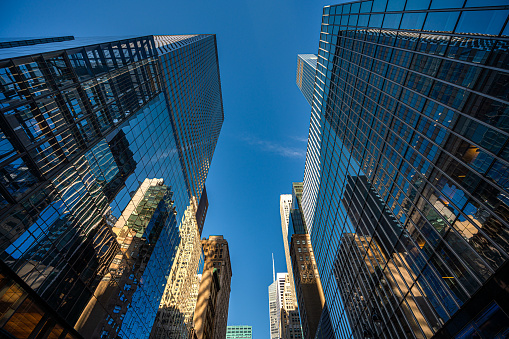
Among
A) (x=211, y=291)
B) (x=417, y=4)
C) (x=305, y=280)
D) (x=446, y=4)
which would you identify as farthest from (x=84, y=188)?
(x=305, y=280)

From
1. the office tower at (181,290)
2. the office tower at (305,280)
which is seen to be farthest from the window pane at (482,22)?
the office tower at (305,280)

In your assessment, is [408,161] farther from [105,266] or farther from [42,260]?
[105,266]

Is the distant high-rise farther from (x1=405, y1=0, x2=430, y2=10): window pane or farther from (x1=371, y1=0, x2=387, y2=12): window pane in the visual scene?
(x1=405, y1=0, x2=430, y2=10): window pane

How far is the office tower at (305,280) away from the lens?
78956 millimetres

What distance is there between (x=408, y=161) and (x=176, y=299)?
1946 inches

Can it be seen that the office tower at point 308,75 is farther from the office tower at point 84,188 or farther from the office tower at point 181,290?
the office tower at point 181,290

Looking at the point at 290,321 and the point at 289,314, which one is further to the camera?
the point at 289,314

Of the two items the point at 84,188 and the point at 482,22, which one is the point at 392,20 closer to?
the point at 482,22

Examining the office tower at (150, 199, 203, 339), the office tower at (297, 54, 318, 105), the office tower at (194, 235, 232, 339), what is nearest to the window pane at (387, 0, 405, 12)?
the office tower at (150, 199, 203, 339)

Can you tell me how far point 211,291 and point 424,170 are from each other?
276 ft

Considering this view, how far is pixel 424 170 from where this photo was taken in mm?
18828

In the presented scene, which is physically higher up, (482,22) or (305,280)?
(482,22)

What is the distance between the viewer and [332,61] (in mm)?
44594

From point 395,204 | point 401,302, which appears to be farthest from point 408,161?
point 401,302
